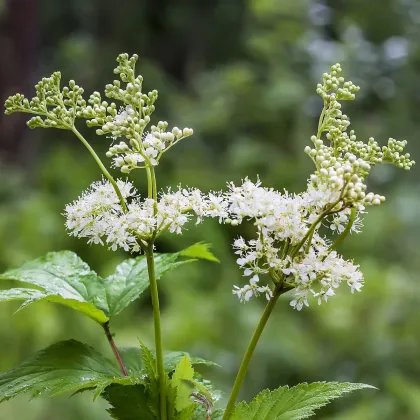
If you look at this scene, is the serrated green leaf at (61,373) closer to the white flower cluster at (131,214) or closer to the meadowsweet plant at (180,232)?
the meadowsweet plant at (180,232)

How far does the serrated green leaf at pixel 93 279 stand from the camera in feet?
2.60

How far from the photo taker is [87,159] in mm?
5629

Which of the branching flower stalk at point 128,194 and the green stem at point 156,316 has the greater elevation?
the branching flower stalk at point 128,194

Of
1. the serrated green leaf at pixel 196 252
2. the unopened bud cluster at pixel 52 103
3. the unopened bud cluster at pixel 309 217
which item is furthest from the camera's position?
the serrated green leaf at pixel 196 252

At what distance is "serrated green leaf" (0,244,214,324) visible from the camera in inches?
31.2

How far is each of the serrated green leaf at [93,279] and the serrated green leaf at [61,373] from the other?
0.17 ft

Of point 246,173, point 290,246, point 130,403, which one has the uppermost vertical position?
point 246,173

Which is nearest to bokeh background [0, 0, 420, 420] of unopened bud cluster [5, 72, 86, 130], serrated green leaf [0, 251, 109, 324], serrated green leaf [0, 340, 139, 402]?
serrated green leaf [0, 251, 109, 324]

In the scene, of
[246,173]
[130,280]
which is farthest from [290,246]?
[246,173]

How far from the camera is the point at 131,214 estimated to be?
626 mm

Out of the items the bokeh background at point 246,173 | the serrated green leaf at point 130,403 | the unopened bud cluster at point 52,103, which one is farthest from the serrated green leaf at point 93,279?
the bokeh background at point 246,173

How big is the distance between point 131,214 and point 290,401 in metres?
0.27

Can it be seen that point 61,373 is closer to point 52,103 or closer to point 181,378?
point 181,378

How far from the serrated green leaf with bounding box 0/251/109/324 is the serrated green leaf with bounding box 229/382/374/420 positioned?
0.72 ft
